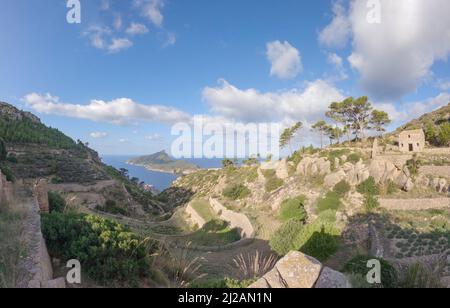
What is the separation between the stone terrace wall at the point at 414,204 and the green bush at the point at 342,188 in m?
3.29

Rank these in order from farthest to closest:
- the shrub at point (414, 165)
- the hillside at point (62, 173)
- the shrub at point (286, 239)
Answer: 1. the hillside at point (62, 173)
2. the shrub at point (414, 165)
3. the shrub at point (286, 239)

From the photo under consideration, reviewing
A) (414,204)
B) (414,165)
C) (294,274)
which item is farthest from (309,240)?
(414,165)

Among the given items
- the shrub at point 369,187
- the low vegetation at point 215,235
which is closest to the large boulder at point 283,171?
the low vegetation at point 215,235

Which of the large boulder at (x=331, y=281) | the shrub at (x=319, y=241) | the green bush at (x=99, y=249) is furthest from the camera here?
the shrub at (x=319, y=241)

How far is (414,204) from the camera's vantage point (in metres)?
20.4

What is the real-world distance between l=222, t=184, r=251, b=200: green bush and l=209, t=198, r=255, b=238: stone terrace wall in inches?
161

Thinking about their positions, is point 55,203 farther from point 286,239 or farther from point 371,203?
point 371,203

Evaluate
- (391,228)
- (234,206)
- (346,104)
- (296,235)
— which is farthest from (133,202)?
(346,104)

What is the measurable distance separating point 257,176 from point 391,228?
23425 mm

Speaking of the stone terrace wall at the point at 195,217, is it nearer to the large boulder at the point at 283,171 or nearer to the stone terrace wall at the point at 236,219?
the stone terrace wall at the point at 236,219

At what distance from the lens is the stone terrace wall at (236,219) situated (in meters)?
22.4

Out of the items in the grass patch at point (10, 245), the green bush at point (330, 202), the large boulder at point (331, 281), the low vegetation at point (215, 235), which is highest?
the grass patch at point (10, 245)

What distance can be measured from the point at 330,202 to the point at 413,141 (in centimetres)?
1781
